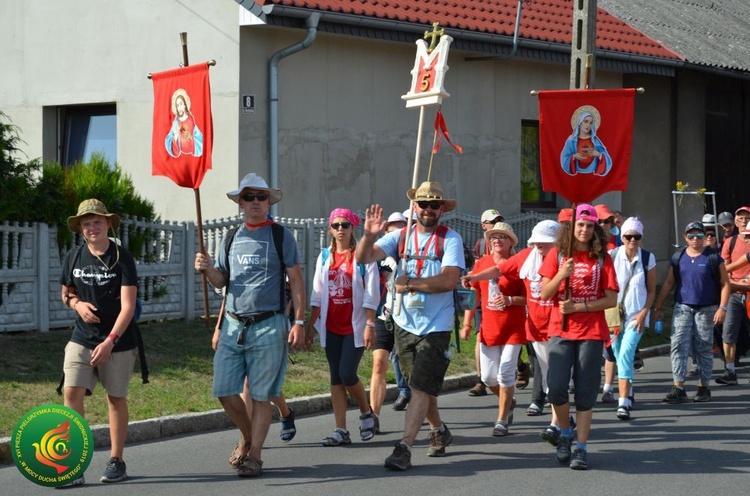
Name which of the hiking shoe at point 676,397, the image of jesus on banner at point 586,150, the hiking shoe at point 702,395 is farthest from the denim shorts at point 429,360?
the hiking shoe at point 702,395

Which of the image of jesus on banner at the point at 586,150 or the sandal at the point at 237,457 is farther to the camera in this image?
the image of jesus on banner at the point at 586,150

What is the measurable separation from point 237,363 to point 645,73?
55.4ft

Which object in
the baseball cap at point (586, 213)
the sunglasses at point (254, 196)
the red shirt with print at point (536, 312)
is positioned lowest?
the red shirt with print at point (536, 312)

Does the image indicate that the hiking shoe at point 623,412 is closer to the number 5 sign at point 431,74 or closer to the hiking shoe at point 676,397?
the hiking shoe at point 676,397

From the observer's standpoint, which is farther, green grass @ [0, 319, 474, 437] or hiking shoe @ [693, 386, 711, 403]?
hiking shoe @ [693, 386, 711, 403]

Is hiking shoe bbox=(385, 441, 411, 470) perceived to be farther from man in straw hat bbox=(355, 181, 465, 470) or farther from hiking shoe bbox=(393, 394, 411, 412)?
hiking shoe bbox=(393, 394, 411, 412)

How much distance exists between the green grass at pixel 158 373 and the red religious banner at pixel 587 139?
11.4 feet

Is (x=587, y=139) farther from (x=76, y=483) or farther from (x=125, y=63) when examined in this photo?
(x=125, y=63)

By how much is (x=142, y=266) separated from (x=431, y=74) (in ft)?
21.1

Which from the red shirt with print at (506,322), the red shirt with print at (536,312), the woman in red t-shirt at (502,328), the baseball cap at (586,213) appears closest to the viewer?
the baseball cap at (586,213)

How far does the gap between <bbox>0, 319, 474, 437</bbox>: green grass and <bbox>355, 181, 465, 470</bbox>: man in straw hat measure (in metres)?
2.61

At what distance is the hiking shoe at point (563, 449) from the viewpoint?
8797 mm

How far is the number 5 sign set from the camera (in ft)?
29.9

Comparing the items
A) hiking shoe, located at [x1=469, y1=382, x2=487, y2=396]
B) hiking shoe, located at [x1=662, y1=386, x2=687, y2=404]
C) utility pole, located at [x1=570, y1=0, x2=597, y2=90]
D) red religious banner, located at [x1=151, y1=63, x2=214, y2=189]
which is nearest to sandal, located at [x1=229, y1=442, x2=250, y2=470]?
red religious banner, located at [x1=151, y1=63, x2=214, y2=189]
